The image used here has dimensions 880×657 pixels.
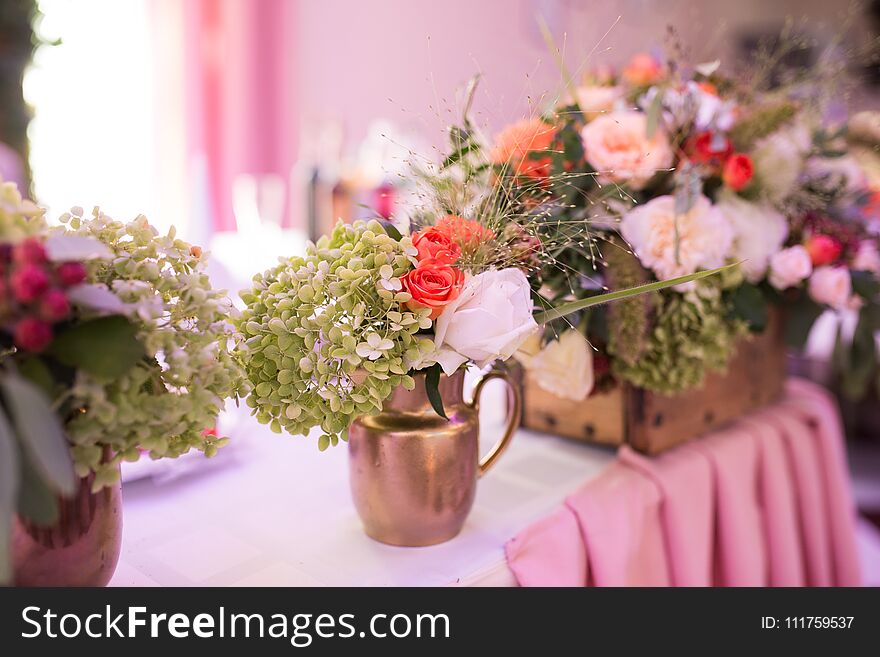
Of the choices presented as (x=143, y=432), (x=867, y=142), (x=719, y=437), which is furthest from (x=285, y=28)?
(x=143, y=432)

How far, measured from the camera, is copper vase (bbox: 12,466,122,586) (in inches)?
20.2

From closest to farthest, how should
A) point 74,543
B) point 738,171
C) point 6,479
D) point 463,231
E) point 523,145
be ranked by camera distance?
point 6,479 → point 74,543 → point 463,231 → point 523,145 → point 738,171

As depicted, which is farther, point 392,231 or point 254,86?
point 254,86

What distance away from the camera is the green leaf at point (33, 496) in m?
0.44

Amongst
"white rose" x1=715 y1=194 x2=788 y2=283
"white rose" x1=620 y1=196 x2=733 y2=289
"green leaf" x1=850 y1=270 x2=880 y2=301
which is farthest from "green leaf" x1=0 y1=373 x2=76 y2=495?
"green leaf" x1=850 y1=270 x2=880 y2=301

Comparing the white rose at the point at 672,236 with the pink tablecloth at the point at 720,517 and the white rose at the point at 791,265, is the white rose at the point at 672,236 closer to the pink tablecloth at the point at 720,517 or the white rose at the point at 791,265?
the white rose at the point at 791,265

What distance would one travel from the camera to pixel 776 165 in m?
0.93

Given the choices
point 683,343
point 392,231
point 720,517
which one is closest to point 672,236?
point 683,343

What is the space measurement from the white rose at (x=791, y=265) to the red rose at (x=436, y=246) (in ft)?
1.77

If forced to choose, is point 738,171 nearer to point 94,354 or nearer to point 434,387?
point 434,387

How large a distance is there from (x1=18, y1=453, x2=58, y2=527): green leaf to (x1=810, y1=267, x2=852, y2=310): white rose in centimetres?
99

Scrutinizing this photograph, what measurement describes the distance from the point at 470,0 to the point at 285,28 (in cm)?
95

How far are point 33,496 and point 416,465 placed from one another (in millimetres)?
348

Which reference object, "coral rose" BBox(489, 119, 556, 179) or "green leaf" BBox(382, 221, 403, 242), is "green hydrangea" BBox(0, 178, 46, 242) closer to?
"green leaf" BBox(382, 221, 403, 242)
